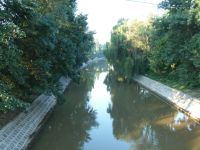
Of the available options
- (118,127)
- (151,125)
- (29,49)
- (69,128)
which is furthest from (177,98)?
(29,49)

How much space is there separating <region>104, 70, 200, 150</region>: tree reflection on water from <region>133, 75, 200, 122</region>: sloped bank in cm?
49

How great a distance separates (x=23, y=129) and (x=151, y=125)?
7.94 metres

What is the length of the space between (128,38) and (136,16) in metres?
4.08

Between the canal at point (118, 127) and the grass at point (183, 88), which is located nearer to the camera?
the canal at point (118, 127)

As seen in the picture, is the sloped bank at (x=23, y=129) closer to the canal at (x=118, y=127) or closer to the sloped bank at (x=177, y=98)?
the canal at (x=118, y=127)

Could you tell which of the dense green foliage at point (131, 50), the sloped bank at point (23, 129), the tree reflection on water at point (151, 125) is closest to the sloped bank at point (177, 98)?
the tree reflection on water at point (151, 125)

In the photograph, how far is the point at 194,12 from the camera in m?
11.5

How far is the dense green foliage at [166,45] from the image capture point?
12023 mm

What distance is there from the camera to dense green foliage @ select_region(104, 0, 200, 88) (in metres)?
12.0

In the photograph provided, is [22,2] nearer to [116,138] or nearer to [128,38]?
[116,138]

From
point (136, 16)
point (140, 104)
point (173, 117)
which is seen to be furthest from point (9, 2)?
point (136, 16)

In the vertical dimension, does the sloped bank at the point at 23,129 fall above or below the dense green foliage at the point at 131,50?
below

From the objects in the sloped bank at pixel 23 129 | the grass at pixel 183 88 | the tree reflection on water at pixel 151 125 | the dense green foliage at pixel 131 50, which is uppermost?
the dense green foliage at pixel 131 50

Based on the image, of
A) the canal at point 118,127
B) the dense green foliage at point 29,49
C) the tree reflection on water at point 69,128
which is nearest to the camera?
the dense green foliage at point 29,49
